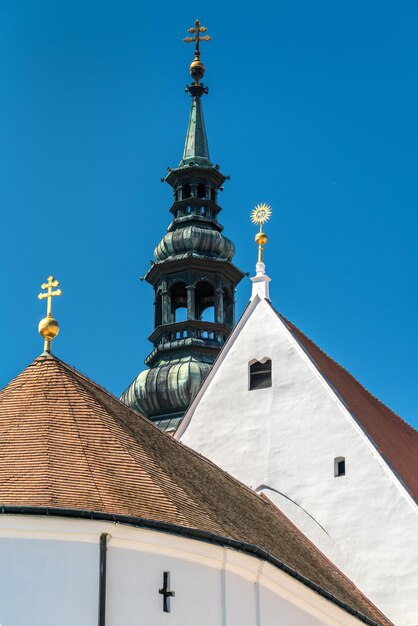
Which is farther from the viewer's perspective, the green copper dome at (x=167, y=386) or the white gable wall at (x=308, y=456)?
the green copper dome at (x=167, y=386)

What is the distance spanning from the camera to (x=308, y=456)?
906 inches

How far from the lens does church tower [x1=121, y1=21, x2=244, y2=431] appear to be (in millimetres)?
38219

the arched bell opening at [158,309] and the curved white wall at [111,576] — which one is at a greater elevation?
the arched bell opening at [158,309]

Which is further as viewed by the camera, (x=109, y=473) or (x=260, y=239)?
(x=260, y=239)

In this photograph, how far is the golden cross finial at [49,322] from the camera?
19.5 meters

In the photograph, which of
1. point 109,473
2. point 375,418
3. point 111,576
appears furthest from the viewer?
point 375,418

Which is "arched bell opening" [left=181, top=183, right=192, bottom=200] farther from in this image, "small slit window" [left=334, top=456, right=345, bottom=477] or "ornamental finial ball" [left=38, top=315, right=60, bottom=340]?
"ornamental finial ball" [left=38, top=315, right=60, bottom=340]

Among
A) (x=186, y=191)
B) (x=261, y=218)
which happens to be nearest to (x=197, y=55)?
(x=186, y=191)

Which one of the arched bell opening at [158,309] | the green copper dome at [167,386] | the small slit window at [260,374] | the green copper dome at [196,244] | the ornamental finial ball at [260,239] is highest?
the green copper dome at [196,244]

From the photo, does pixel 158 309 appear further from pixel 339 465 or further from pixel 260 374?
pixel 339 465

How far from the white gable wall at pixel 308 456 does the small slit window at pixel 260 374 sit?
0.12 m

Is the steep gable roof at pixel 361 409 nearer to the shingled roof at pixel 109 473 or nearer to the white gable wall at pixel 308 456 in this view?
the white gable wall at pixel 308 456

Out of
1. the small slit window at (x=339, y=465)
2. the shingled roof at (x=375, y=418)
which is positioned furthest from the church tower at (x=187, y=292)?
the small slit window at (x=339, y=465)

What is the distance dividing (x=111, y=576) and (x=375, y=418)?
32.6ft
